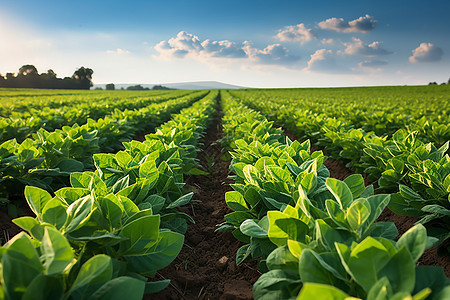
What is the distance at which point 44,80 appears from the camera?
2749 inches

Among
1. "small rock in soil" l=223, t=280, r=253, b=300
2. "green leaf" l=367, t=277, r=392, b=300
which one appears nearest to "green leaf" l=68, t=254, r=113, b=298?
"green leaf" l=367, t=277, r=392, b=300

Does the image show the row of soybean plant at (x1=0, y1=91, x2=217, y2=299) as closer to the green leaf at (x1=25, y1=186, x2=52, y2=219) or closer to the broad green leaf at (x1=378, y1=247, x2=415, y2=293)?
the green leaf at (x1=25, y1=186, x2=52, y2=219)

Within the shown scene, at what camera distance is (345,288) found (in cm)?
113

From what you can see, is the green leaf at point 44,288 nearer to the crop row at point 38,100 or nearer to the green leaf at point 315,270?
the green leaf at point 315,270

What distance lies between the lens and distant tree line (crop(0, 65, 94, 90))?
6688 cm

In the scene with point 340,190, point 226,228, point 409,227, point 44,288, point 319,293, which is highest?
point 340,190

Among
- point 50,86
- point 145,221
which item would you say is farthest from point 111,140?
point 50,86

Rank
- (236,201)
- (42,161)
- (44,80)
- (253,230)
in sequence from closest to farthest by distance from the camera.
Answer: (253,230) < (236,201) < (42,161) < (44,80)

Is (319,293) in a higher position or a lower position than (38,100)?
lower

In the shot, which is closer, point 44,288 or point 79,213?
point 44,288

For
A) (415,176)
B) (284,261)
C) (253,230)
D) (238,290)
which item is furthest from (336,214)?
(415,176)

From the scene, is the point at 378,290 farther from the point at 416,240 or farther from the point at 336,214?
the point at 336,214

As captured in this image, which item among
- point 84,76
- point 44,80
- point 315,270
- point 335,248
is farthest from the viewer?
point 84,76

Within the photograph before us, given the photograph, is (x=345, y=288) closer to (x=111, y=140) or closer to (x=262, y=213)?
(x=262, y=213)
